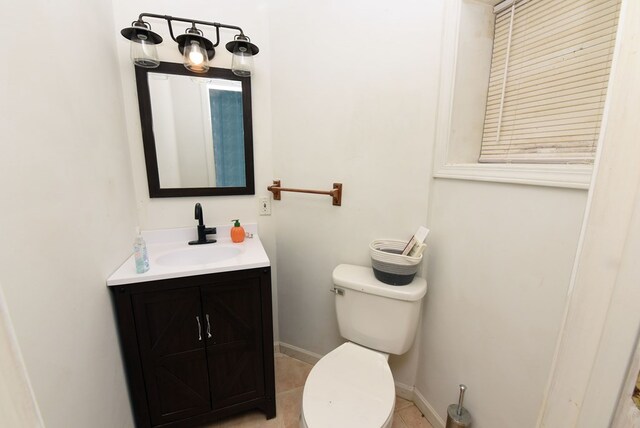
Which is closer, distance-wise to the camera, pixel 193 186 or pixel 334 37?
pixel 334 37

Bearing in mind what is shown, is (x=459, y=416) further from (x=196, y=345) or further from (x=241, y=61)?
(x=241, y=61)

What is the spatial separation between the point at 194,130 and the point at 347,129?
2.75ft

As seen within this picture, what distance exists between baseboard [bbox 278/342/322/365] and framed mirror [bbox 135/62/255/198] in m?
1.11

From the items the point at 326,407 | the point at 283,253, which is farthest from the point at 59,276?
the point at 283,253

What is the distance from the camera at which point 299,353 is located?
5.72ft

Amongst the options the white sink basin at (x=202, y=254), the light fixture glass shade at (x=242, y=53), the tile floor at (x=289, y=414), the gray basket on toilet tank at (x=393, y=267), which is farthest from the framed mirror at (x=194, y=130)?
the tile floor at (x=289, y=414)

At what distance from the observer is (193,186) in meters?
1.45

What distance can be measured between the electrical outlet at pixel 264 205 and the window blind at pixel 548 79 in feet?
3.85

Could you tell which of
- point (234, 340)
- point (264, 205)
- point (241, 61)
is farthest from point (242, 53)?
point (234, 340)

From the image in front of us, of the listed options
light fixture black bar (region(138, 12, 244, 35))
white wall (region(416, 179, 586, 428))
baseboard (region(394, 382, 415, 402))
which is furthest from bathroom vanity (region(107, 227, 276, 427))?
light fixture black bar (region(138, 12, 244, 35))

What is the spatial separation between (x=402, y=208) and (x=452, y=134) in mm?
392

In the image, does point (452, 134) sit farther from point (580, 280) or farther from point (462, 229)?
point (580, 280)

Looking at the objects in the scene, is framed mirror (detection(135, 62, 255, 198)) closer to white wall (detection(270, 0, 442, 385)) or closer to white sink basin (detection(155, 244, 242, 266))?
white wall (detection(270, 0, 442, 385))

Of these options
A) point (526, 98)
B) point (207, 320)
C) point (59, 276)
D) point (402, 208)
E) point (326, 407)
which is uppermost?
point (526, 98)
